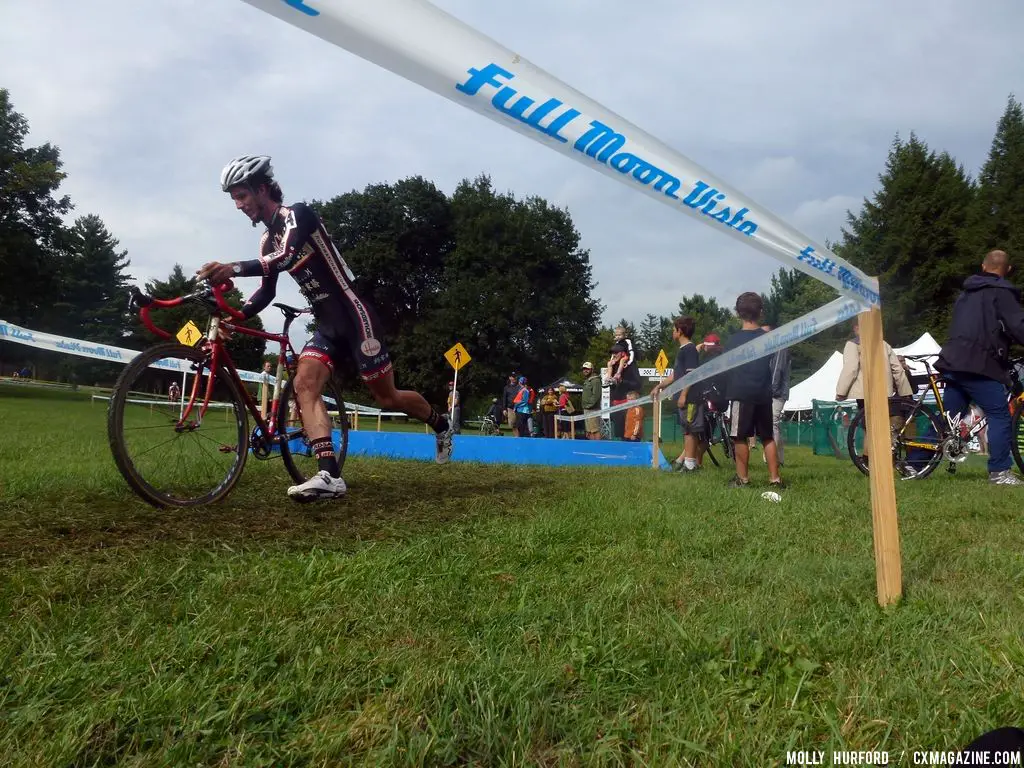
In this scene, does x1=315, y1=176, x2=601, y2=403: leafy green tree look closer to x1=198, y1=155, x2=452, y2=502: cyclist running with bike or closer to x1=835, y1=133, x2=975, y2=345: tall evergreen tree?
x1=835, y1=133, x2=975, y2=345: tall evergreen tree

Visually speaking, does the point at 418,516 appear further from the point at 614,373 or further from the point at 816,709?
the point at 614,373

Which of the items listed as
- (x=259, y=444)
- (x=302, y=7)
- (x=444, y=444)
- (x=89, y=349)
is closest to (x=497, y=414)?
(x=89, y=349)

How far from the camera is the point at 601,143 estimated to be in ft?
7.10

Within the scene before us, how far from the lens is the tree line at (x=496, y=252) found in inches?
1581

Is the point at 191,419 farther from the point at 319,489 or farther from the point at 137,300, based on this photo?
the point at 319,489

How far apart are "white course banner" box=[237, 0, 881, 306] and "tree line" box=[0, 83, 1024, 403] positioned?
3964 centimetres

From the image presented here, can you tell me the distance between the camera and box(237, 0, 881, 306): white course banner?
5.86ft

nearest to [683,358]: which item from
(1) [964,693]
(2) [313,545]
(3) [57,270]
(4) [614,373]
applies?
(4) [614,373]

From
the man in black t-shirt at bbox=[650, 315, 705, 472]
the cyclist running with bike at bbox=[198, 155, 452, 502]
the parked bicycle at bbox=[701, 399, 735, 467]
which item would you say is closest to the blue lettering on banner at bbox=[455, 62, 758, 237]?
the cyclist running with bike at bbox=[198, 155, 452, 502]

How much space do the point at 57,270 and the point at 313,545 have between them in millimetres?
46880

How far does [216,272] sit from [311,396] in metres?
0.92

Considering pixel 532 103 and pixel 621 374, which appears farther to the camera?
pixel 621 374

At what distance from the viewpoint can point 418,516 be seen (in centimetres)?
394

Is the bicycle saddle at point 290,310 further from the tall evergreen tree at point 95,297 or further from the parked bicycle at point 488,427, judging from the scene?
the tall evergreen tree at point 95,297
